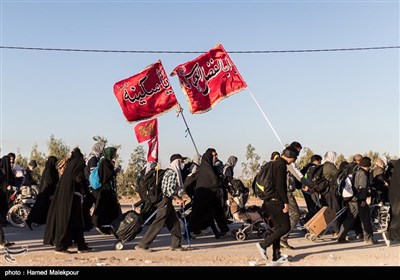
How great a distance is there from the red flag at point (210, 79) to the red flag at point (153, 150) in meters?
1.59

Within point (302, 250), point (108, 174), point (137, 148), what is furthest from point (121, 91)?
point (137, 148)

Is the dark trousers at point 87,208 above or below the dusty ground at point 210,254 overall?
above

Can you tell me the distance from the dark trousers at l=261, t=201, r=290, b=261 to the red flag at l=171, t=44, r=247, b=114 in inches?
253

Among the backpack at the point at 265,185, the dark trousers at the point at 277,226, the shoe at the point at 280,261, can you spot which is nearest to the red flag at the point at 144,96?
the backpack at the point at 265,185

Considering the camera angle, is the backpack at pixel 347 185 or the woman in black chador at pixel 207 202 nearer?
the backpack at pixel 347 185

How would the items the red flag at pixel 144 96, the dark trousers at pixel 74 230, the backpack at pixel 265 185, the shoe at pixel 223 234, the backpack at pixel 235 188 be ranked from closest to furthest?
the backpack at pixel 265 185
the dark trousers at pixel 74 230
the shoe at pixel 223 234
the backpack at pixel 235 188
the red flag at pixel 144 96

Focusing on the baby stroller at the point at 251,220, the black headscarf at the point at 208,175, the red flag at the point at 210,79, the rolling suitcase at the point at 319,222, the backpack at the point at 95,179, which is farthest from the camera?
the red flag at the point at 210,79

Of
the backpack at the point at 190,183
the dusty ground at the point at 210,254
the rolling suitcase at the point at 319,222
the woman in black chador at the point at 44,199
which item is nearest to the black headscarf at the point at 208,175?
the dusty ground at the point at 210,254

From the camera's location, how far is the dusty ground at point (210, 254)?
9.90 metres

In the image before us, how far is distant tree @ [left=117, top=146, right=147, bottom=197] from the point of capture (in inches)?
1232

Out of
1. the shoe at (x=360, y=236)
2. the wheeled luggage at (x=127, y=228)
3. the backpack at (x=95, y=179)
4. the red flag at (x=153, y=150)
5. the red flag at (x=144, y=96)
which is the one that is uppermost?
the red flag at (x=144, y=96)

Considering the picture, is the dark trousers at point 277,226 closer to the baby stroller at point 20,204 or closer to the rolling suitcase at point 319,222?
the rolling suitcase at point 319,222

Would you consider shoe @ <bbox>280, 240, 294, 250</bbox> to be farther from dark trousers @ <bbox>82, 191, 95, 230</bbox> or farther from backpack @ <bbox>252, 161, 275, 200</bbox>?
dark trousers @ <bbox>82, 191, 95, 230</bbox>
